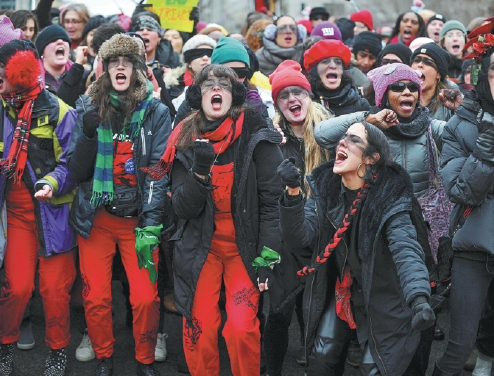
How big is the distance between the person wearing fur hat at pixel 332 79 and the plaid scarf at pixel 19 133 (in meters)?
2.38

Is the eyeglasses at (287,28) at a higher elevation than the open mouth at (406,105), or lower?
higher

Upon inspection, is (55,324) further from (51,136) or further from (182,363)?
(51,136)

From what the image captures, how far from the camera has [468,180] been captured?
3615mm

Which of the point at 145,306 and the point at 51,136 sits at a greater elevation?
the point at 51,136

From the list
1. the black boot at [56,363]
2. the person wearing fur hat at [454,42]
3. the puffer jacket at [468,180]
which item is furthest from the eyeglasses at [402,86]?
the black boot at [56,363]

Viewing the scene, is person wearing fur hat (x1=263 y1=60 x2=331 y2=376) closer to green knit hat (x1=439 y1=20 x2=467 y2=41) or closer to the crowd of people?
the crowd of people

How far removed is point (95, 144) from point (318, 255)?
1868 millimetres

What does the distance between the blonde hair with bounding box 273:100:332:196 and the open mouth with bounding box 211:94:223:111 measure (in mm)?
744

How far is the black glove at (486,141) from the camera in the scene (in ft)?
11.6

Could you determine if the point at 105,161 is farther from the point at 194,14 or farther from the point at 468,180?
the point at 194,14

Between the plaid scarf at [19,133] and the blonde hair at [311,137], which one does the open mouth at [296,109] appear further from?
the plaid scarf at [19,133]

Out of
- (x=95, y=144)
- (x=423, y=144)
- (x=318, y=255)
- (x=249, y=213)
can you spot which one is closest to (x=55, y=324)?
(x=95, y=144)

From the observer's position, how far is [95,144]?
4.37 m

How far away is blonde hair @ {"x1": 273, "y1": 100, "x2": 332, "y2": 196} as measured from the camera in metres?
4.52
